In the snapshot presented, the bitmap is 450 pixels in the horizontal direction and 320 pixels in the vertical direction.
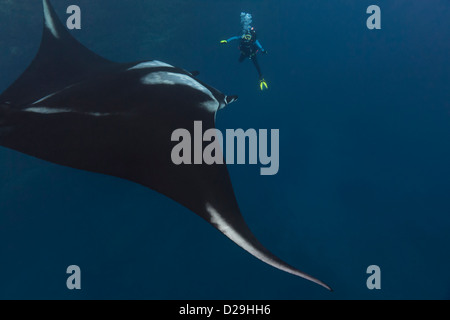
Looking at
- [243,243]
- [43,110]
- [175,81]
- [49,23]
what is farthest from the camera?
[49,23]

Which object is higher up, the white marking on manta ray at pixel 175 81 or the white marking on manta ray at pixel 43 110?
the white marking on manta ray at pixel 175 81

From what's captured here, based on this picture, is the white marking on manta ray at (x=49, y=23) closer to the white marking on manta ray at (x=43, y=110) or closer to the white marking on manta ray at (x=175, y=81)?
the white marking on manta ray at (x=175, y=81)

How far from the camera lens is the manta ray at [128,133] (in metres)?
1.95

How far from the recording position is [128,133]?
2.28m

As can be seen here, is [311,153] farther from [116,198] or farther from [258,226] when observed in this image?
[116,198]

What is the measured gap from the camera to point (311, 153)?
6312mm

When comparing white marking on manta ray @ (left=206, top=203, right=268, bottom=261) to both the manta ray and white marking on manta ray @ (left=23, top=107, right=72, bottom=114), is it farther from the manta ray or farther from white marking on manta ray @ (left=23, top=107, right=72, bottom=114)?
white marking on manta ray @ (left=23, top=107, right=72, bottom=114)

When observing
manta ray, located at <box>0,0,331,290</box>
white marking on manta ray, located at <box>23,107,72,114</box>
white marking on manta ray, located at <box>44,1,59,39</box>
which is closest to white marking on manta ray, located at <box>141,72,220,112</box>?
manta ray, located at <box>0,0,331,290</box>

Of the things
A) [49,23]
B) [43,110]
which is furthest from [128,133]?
[49,23]

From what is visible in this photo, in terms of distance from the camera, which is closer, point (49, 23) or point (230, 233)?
point (230, 233)

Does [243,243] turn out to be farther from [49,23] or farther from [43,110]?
[49,23]

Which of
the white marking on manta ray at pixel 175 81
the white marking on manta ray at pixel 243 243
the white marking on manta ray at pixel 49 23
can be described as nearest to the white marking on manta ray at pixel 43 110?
the white marking on manta ray at pixel 175 81

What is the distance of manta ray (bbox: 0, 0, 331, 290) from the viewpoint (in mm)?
1949

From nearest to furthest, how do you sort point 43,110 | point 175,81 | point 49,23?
1. point 43,110
2. point 175,81
3. point 49,23
